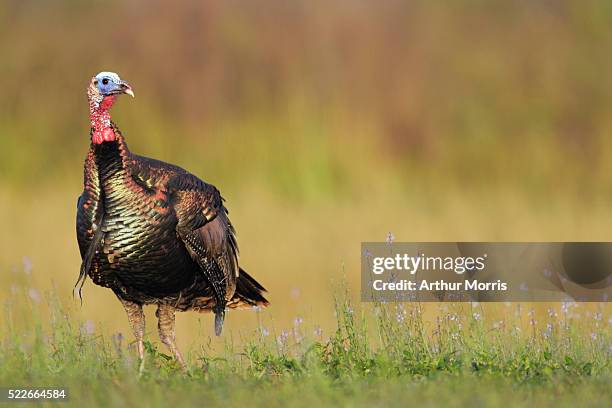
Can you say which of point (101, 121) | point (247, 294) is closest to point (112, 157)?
point (101, 121)

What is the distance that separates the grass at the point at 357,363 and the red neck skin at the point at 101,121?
1.56 metres

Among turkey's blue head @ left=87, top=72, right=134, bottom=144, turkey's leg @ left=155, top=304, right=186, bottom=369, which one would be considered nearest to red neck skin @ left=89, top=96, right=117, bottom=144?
turkey's blue head @ left=87, top=72, right=134, bottom=144

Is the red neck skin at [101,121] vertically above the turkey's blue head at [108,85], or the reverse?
the turkey's blue head at [108,85]

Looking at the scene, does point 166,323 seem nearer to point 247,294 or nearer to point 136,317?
point 136,317

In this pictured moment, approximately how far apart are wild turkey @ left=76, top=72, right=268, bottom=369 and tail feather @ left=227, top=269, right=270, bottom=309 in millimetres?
549

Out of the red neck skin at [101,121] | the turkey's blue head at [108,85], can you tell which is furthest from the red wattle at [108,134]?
the turkey's blue head at [108,85]

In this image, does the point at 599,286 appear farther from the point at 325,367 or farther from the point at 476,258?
the point at 325,367

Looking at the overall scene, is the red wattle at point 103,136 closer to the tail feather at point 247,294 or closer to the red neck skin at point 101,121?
the red neck skin at point 101,121

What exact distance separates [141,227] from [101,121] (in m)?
0.92

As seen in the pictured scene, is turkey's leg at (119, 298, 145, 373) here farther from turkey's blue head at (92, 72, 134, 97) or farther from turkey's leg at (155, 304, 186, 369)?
turkey's blue head at (92, 72, 134, 97)

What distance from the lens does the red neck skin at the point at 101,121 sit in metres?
9.29

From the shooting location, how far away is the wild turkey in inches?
357

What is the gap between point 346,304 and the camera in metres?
9.77

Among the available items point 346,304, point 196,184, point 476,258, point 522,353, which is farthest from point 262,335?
point 476,258
